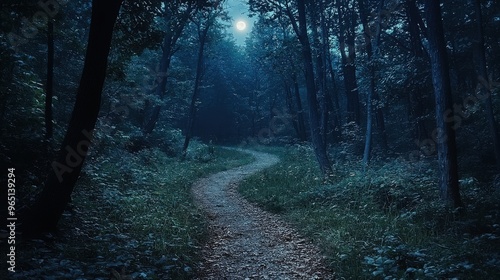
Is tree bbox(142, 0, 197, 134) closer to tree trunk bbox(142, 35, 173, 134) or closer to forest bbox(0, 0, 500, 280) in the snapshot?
tree trunk bbox(142, 35, 173, 134)

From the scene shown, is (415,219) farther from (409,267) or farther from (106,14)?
(106,14)

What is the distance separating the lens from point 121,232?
750 centimetres

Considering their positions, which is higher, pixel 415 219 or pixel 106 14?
pixel 106 14

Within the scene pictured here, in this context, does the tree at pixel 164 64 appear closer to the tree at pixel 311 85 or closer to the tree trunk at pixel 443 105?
the tree at pixel 311 85

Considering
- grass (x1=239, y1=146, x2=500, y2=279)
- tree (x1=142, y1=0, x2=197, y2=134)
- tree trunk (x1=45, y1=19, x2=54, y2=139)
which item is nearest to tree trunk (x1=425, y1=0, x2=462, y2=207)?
grass (x1=239, y1=146, x2=500, y2=279)

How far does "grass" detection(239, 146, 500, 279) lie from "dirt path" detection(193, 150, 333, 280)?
458mm

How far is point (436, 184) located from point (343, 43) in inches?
724

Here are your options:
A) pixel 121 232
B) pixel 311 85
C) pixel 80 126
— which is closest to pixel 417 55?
pixel 311 85

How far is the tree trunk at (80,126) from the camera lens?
5.95 metres

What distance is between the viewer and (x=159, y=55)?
92.2 ft

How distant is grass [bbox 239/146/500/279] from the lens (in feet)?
17.7

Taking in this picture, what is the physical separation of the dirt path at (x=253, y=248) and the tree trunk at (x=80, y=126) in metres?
3.34

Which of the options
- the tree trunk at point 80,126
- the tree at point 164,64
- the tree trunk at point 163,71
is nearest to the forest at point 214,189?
the tree trunk at point 80,126

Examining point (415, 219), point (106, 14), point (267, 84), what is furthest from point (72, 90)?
point (267, 84)
